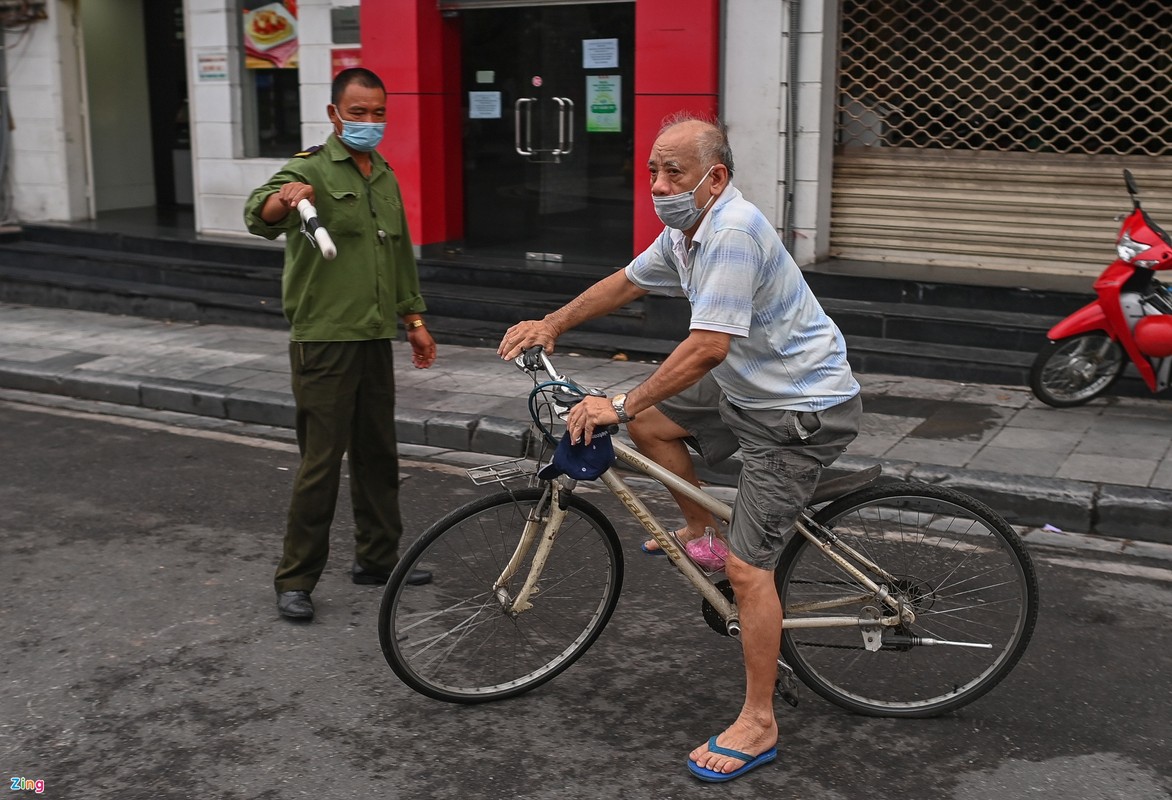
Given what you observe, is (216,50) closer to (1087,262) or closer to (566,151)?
(566,151)

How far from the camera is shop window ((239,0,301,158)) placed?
12.3 metres

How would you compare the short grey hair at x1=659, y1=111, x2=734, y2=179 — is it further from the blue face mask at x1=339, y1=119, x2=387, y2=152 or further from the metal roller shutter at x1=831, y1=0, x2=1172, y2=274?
the metal roller shutter at x1=831, y1=0, x2=1172, y2=274

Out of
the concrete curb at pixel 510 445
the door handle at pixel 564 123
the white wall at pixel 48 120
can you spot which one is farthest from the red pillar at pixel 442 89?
the white wall at pixel 48 120

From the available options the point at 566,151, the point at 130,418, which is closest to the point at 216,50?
the point at 566,151

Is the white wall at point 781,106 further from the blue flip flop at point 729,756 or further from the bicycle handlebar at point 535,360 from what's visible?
the blue flip flop at point 729,756

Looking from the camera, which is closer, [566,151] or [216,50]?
[566,151]

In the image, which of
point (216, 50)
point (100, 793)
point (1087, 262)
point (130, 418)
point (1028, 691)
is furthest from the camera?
point (216, 50)

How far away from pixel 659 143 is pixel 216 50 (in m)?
9.81

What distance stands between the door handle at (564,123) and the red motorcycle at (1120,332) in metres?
4.73

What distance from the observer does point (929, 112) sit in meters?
9.63

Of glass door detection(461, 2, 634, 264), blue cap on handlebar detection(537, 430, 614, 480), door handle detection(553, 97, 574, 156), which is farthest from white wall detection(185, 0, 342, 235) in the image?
blue cap on handlebar detection(537, 430, 614, 480)

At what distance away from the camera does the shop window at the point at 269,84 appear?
12.3 metres

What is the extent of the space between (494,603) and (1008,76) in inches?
265

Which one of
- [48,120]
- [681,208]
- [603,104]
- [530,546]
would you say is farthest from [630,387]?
[48,120]
